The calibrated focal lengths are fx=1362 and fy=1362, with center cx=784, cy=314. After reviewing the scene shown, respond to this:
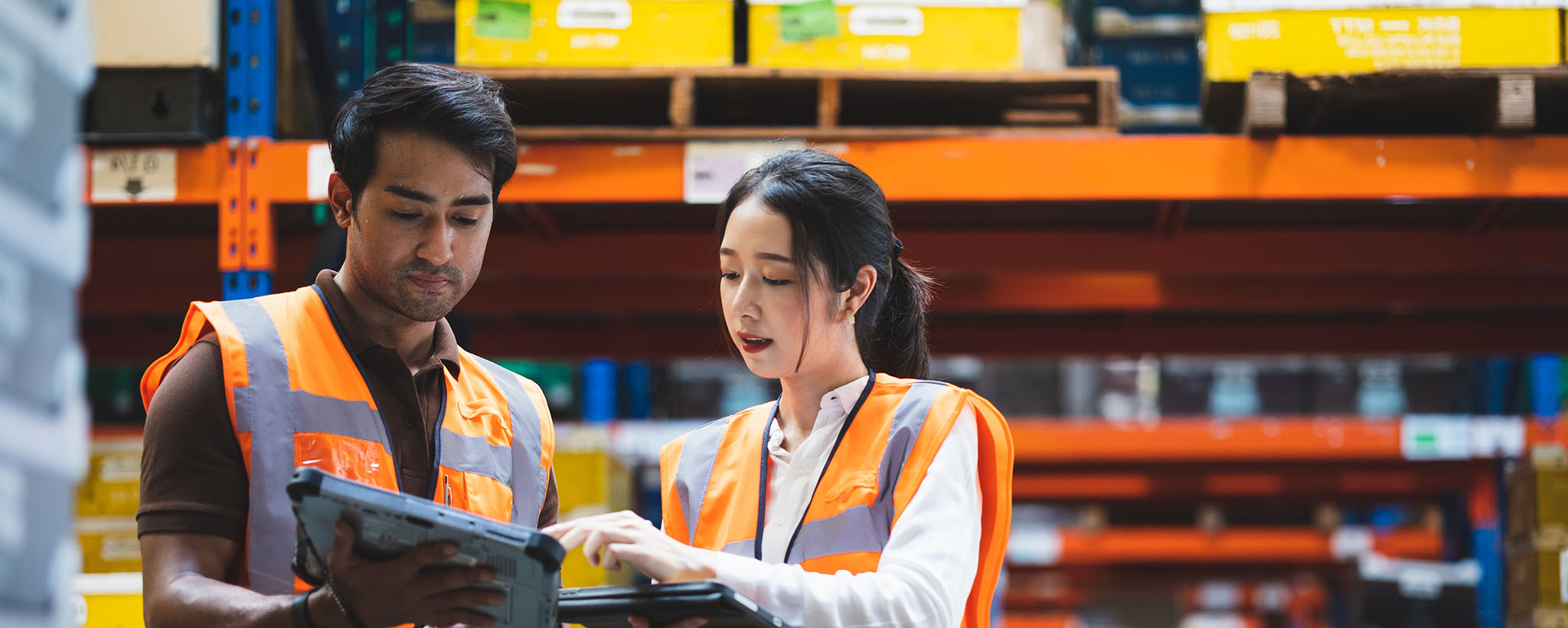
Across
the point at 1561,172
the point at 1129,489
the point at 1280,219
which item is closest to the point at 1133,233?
the point at 1280,219

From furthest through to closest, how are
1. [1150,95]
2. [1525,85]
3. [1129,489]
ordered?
[1129,489] < [1150,95] < [1525,85]

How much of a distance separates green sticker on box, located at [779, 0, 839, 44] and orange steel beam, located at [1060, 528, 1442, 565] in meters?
10.1

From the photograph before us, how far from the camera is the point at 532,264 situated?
5.23m

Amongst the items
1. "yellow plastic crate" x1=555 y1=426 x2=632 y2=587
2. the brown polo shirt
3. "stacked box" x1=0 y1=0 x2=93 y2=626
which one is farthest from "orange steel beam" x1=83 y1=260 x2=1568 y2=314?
"stacked box" x1=0 y1=0 x2=93 y2=626

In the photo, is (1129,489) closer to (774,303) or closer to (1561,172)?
(1561,172)

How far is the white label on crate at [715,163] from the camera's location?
4188 mm

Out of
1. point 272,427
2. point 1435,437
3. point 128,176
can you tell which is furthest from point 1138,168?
point 1435,437

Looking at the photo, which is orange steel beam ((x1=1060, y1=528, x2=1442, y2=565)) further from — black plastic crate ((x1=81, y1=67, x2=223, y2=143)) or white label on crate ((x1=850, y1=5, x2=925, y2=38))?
black plastic crate ((x1=81, y1=67, x2=223, y2=143))

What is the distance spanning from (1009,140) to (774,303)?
2239 mm

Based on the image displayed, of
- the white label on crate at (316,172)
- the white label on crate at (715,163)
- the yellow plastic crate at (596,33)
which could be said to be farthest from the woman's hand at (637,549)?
the white label on crate at (316,172)

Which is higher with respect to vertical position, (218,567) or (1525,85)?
(1525,85)

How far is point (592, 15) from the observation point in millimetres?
4227

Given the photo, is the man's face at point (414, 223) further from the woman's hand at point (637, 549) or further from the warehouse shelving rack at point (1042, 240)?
the warehouse shelving rack at point (1042, 240)

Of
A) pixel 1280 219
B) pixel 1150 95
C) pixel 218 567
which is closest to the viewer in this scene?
pixel 218 567
